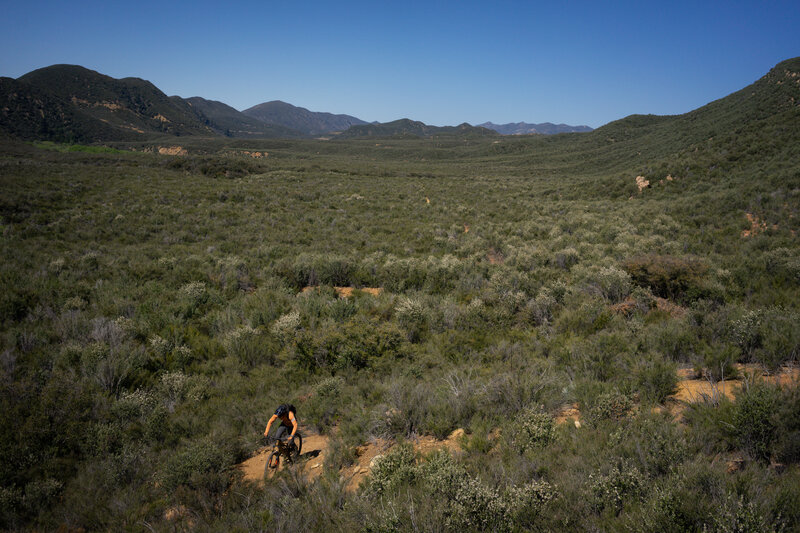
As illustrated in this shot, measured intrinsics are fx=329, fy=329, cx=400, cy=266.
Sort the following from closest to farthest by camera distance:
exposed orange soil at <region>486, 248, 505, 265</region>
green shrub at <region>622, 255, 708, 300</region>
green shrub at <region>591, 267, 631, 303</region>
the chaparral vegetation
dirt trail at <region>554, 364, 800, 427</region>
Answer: the chaparral vegetation
dirt trail at <region>554, 364, 800, 427</region>
green shrub at <region>622, 255, 708, 300</region>
green shrub at <region>591, 267, 631, 303</region>
exposed orange soil at <region>486, 248, 505, 265</region>

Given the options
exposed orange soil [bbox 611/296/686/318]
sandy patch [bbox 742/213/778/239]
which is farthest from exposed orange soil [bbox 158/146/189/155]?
sandy patch [bbox 742/213/778/239]

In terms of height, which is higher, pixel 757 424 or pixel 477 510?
pixel 757 424

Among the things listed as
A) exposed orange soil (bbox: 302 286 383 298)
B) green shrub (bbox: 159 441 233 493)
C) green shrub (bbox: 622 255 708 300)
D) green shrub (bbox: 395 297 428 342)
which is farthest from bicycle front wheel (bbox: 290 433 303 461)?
green shrub (bbox: 622 255 708 300)

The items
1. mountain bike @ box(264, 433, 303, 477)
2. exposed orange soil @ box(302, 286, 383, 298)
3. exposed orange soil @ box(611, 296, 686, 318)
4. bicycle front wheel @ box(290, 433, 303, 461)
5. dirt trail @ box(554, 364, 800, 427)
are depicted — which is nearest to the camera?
dirt trail @ box(554, 364, 800, 427)

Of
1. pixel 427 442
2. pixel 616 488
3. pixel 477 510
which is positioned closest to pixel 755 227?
pixel 616 488

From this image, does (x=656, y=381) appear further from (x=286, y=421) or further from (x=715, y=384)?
(x=286, y=421)

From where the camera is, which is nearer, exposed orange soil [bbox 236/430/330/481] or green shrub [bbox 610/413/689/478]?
green shrub [bbox 610/413/689/478]

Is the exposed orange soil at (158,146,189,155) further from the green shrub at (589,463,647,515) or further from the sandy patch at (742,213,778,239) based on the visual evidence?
the green shrub at (589,463,647,515)

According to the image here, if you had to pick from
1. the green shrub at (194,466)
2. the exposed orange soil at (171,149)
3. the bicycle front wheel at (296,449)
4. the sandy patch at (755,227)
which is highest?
the exposed orange soil at (171,149)

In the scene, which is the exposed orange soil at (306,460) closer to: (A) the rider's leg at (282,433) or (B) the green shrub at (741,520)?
(A) the rider's leg at (282,433)

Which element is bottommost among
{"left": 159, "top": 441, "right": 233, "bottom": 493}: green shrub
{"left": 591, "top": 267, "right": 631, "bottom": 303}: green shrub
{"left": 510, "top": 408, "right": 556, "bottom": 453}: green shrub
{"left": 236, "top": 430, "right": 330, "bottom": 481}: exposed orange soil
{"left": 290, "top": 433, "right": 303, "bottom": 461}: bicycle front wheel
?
{"left": 236, "top": 430, "right": 330, "bottom": 481}: exposed orange soil

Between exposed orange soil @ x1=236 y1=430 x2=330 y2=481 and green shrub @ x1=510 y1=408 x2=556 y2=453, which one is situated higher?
green shrub @ x1=510 y1=408 x2=556 y2=453

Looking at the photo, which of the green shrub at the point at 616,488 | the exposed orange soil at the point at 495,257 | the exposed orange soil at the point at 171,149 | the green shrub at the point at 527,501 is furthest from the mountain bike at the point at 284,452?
the exposed orange soil at the point at 171,149

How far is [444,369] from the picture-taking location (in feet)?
18.7
